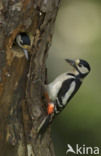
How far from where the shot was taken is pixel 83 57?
759cm

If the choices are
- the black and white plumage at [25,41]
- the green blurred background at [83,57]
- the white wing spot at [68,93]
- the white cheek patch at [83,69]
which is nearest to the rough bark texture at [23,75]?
the black and white plumage at [25,41]

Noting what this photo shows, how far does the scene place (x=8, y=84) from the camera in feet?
14.6

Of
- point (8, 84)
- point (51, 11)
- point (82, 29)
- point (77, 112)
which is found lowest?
point (77, 112)

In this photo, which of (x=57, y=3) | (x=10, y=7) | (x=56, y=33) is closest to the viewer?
(x=10, y=7)

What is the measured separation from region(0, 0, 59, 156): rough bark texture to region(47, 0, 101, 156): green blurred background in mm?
2087

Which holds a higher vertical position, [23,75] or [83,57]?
[23,75]

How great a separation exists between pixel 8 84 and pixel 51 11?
781 mm

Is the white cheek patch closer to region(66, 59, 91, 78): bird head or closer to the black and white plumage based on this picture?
region(66, 59, 91, 78): bird head

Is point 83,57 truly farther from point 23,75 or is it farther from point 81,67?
point 23,75

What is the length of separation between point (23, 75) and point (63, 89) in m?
0.90

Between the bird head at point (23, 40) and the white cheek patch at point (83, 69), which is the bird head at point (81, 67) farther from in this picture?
the bird head at point (23, 40)

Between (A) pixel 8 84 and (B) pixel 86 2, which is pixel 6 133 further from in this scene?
(B) pixel 86 2

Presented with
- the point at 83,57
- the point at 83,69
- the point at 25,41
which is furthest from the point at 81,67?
the point at 83,57

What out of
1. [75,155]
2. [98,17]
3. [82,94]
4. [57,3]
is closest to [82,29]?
[98,17]
